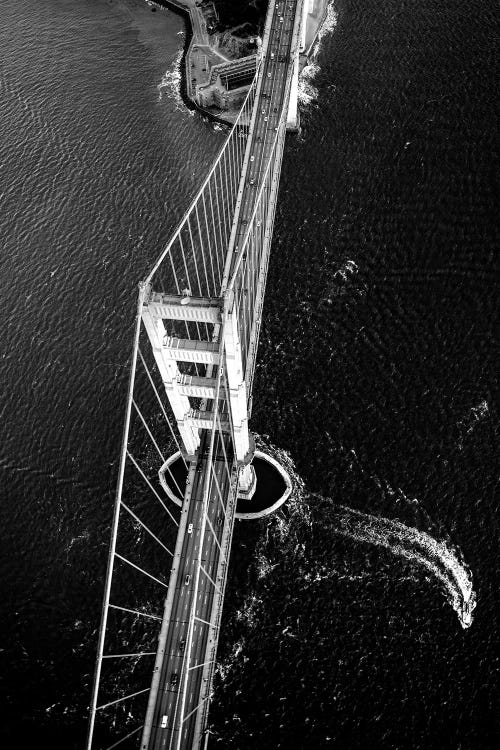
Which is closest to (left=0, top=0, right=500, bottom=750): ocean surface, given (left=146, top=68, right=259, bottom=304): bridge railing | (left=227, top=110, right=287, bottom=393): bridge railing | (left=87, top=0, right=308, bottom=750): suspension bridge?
(left=87, top=0, right=308, bottom=750): suspension bridge

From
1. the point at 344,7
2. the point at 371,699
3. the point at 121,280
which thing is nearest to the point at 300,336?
the point at 121,280

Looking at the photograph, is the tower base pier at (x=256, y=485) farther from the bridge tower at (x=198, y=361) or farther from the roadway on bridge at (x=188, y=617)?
the roadway on bridge at (x=188, y=617)

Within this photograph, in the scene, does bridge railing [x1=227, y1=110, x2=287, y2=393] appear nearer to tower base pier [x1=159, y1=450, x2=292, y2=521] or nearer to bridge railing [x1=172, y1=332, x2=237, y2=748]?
bridge railing [x1=172, y1=332, x2=237, y2=748]

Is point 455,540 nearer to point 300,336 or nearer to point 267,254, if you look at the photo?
point 300,336

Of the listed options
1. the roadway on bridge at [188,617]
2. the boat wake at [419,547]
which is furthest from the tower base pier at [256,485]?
the roadway on bridge at [188,617]

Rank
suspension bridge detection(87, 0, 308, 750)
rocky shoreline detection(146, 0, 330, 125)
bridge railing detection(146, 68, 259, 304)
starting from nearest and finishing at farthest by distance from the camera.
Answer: suspension bridge detection(87, 0, 308, 750)
bridge railing detection(146, 68, 259, 304)
rocky shoreline detection(146, 0, 330, 125)

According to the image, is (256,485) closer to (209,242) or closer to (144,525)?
(144,525)
